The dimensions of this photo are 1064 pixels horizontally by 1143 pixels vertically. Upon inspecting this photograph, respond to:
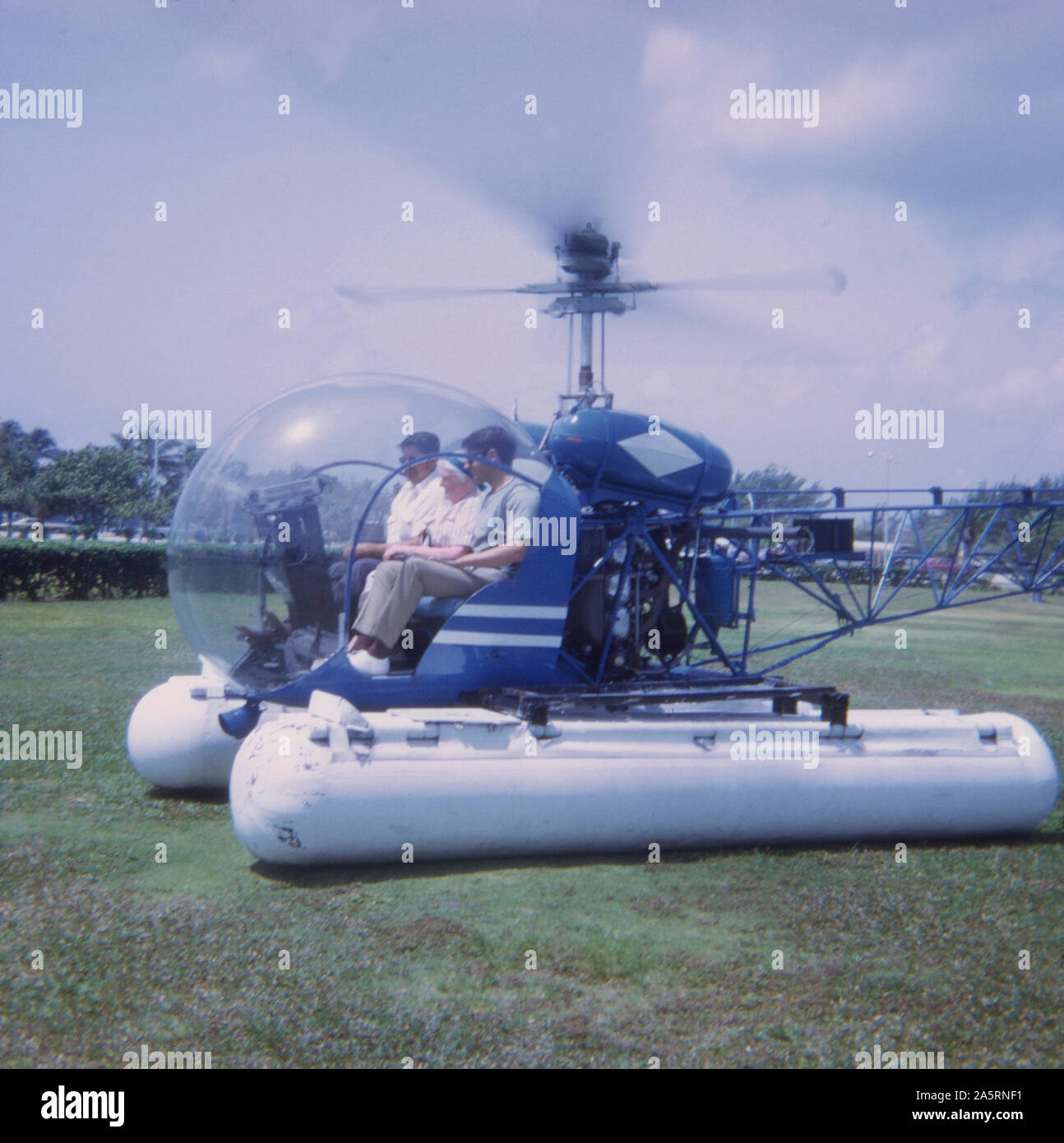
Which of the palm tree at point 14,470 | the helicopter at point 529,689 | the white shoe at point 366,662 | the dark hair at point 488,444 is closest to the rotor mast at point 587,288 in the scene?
the helicopter at point 529,689

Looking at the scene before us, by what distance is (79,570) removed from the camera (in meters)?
22.4

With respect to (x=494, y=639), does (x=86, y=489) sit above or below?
above

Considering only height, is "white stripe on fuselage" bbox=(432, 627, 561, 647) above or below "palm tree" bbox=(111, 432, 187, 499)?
below

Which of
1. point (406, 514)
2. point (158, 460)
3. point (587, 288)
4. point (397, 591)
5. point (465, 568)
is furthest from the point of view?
point (158, 460)

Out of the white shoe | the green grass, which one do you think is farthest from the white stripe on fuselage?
the green grass

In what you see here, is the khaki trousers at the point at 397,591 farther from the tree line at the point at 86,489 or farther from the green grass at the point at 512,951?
the tree line at the point at 86,489

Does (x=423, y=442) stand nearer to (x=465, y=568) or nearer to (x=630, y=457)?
(x=465, y=568)

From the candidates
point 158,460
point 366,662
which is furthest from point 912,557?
point 158,460

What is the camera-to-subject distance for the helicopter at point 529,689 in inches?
203

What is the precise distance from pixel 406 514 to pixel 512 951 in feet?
8.46

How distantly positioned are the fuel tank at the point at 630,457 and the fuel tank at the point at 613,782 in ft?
4.59

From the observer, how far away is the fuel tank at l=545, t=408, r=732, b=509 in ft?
21.0

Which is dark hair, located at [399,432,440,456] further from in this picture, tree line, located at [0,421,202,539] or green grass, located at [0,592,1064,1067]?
tree line, located at [0,421,202,539]

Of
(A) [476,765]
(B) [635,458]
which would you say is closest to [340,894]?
(A) [476,765]
